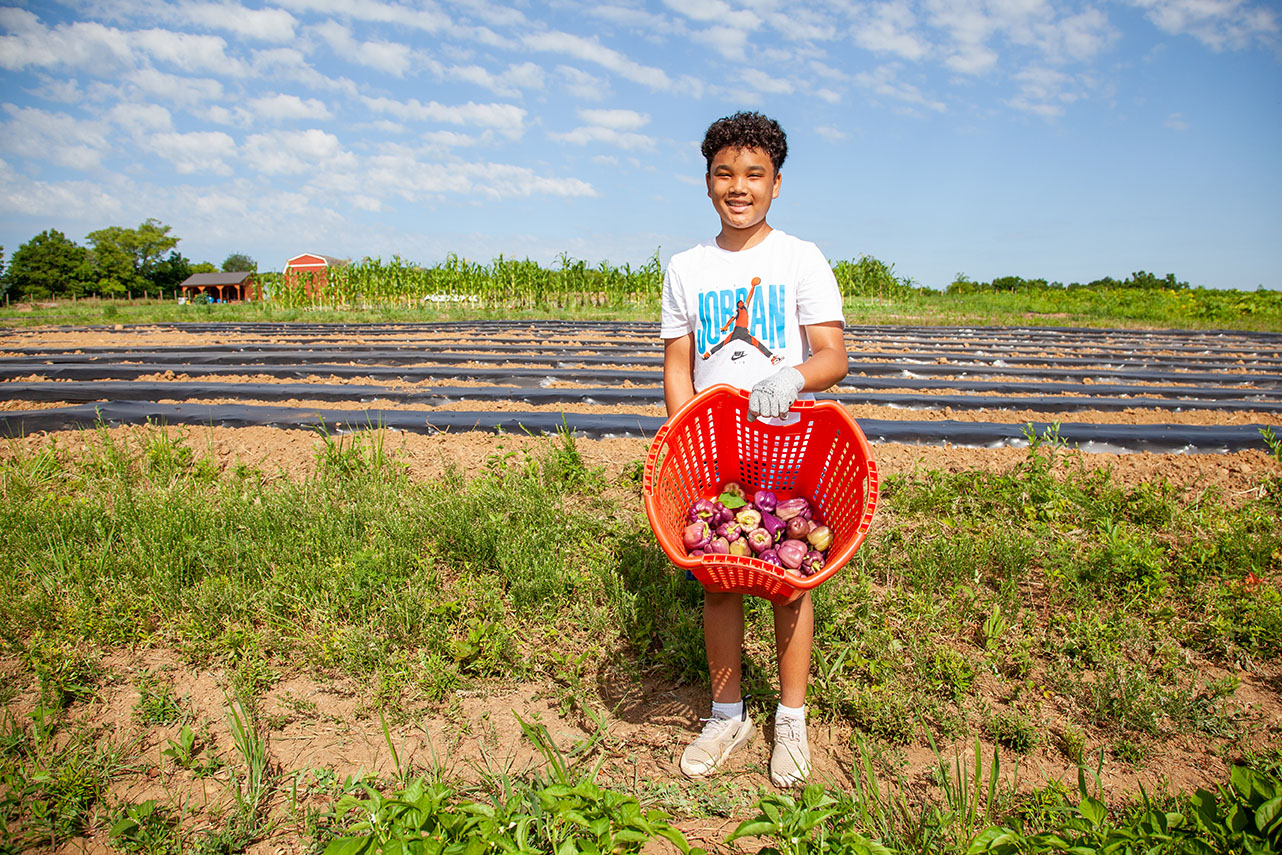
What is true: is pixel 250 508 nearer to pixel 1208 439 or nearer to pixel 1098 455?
pixel 1098 455

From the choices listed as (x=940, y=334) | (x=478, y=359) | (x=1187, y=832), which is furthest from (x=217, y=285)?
(x=1187, y=832)

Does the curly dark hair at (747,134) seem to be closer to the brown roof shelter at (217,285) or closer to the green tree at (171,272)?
the brown roof shelter at (217,285)

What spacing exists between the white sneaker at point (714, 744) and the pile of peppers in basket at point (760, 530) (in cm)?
60

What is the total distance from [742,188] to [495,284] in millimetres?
21022

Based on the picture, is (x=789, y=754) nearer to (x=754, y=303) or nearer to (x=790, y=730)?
(x=790, y=730)

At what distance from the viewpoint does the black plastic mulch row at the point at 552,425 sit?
4.16 m

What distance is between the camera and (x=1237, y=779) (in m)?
1.38

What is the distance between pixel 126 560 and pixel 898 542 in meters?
3.31

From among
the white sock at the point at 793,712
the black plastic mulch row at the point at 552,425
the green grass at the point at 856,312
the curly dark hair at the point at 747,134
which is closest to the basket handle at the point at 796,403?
the curly dark hair at the point at 747,134

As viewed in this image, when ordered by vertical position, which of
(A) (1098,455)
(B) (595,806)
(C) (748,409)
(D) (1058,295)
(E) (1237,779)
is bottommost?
(B) (595,806)

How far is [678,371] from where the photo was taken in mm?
2076

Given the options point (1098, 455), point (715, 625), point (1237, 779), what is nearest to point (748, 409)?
point (715, 625)

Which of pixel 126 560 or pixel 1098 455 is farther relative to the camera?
pixel 1098 455

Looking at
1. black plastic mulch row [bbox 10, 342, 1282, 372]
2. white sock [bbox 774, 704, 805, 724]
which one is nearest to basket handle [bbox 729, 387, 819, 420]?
white sock [bbox 774, 704, 805, 724]
